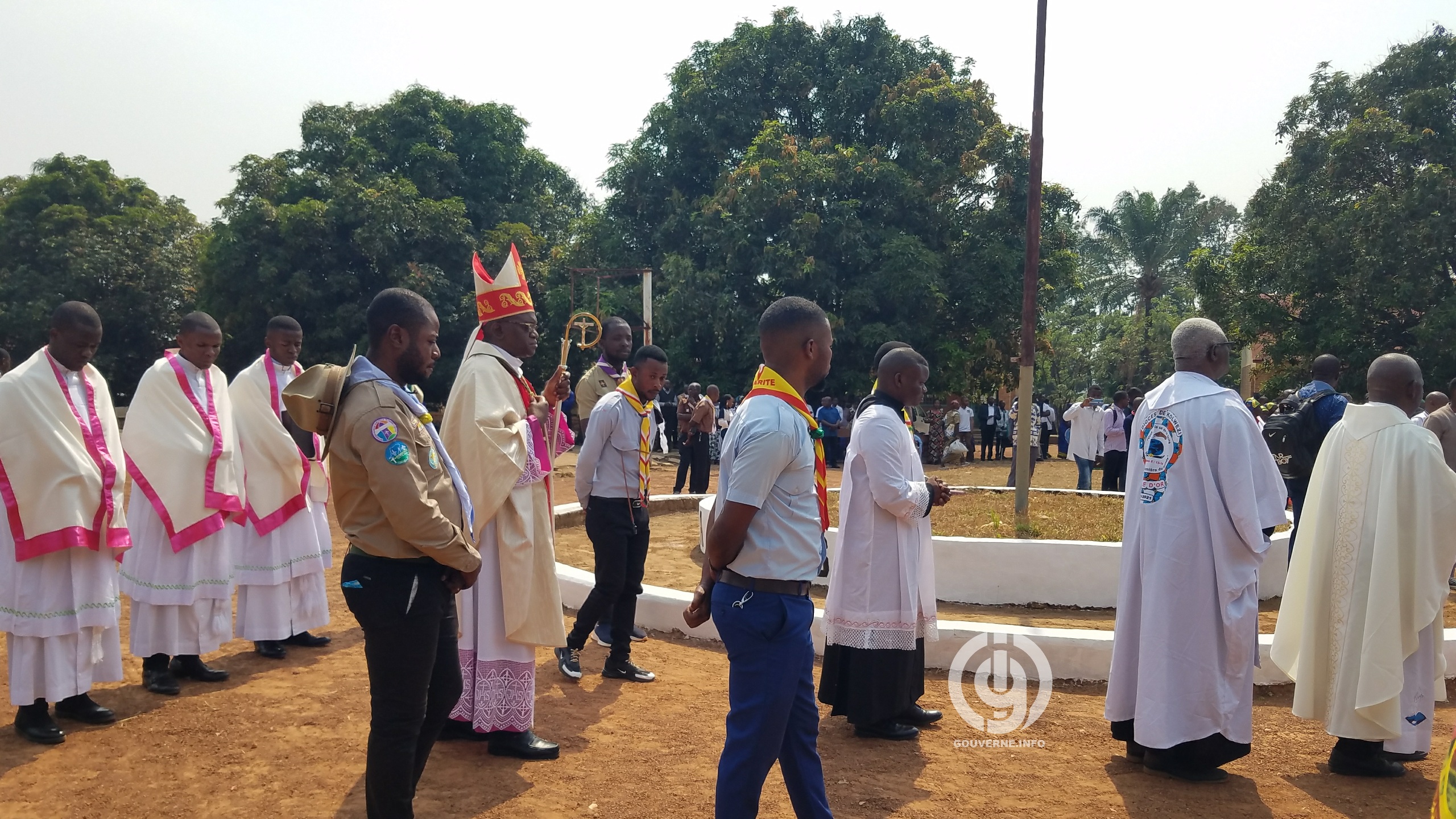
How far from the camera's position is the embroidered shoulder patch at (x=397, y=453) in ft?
11.1

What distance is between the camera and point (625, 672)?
6.28m

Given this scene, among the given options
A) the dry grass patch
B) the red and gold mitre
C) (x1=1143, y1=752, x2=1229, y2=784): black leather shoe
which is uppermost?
the red and gold mitre

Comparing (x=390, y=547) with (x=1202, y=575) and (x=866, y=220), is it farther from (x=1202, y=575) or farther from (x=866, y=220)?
(x=866, y=220)

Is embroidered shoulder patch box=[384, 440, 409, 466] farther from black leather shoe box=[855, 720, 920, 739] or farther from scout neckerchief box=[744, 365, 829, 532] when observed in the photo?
black leather shoe box=[855, 720, 920, 739]

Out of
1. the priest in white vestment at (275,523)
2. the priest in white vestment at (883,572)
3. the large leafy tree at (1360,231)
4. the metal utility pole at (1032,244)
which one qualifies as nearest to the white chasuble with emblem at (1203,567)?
the priest in white vestment at (883,572)

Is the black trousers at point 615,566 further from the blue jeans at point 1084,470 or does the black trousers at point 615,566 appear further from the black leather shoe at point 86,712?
the blue jeans at point 1084,470

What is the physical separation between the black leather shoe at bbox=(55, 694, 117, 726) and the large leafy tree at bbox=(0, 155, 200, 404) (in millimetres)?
30313

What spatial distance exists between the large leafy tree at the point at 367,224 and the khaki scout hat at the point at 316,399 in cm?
2690

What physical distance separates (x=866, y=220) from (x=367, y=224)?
15.1 m

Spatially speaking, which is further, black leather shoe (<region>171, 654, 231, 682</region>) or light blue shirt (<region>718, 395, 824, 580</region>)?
black leather shoe (<region>171, 654, 231, 682</region>)

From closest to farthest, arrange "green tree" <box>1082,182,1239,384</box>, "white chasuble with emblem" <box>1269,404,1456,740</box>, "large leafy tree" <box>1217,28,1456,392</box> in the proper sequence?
"white chasuble with emblem" <box>1269,404,1456,740</box> → "large leafy tree" <box>1217,28,1456,392</box> → "green tree" <box>1082,182,1239,384</box>

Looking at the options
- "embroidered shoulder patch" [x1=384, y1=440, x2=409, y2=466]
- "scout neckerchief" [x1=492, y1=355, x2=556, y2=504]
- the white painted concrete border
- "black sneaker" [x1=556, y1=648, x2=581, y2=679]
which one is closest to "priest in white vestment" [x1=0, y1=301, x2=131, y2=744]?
"scout neckerchief" [x1=492, y1=355, x2=556, y2=504]

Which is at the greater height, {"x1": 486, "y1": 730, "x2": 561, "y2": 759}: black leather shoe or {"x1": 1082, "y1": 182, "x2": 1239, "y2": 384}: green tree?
{"x1": 1082, "y1": 182, "x2": 1239, "y2": 384}: green tree

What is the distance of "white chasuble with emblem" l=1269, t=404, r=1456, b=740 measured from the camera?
473cm
